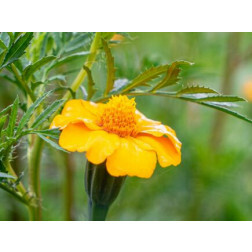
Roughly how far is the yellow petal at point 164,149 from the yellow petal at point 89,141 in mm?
33

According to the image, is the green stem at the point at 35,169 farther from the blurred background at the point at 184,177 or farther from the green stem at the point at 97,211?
the blurred background at the point at 184,177

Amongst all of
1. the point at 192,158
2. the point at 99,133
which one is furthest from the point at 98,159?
the point at 192,158

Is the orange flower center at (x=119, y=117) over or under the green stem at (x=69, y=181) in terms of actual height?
over

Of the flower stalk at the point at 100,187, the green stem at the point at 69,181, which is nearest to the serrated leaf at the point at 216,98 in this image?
the flower stalk at the point at 100,187

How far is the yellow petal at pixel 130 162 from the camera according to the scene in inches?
14.6

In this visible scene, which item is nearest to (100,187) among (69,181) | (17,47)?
(17,47)

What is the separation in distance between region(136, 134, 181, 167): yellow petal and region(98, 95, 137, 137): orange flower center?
15 mm

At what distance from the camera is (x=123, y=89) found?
1.46ft

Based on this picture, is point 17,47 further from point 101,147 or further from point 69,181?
point 69,181

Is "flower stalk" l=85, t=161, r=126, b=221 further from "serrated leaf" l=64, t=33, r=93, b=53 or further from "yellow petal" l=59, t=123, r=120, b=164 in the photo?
"serrated leaf" l=64, t=33, r=93, b=53

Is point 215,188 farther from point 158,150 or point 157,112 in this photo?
point 158,150

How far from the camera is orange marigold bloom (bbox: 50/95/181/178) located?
37cm

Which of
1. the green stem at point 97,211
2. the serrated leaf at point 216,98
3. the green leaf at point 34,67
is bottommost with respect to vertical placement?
the green stem at point 97,211

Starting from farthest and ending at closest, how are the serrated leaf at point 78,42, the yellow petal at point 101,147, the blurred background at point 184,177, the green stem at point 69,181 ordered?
1. the blurred background at point 184,177
2. the green stem at point 69,181
3. the serrated leaf at point 78,42
4. the yellow petal at point 101,147
